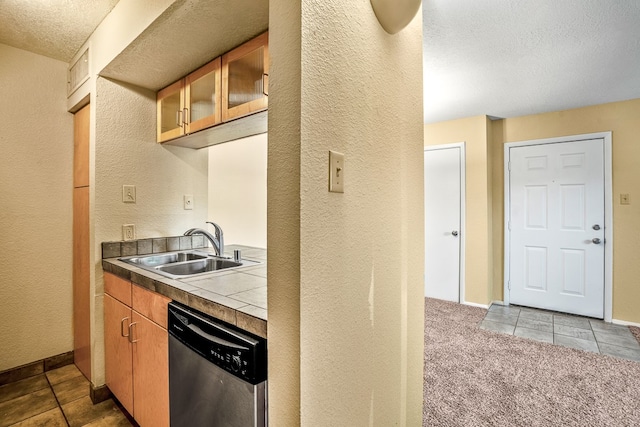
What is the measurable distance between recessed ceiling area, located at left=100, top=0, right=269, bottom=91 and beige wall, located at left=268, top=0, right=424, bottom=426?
2.15ft

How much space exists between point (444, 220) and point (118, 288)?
350 centimetres

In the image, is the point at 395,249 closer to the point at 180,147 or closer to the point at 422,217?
the point at 422,217

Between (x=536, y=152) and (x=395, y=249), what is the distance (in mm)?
3303

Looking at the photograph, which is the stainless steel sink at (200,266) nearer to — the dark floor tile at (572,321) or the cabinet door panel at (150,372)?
the cabinet door panel at (150,372)

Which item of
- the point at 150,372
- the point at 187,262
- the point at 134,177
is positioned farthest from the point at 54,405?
the point at 134,177

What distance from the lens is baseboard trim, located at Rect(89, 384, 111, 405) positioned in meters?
1.82

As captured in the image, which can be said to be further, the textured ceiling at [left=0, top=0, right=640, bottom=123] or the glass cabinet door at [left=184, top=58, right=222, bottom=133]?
the glass cabinet door at [left=184, top=58, right=222, bottom=133]

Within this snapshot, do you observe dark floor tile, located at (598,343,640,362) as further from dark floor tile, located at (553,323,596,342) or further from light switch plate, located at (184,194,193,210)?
light switch plate, located at (184,194,193,210)

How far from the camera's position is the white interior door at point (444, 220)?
374 centimetres

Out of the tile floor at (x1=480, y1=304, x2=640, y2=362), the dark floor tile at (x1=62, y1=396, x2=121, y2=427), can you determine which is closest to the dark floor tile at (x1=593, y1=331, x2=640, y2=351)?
the tile floor at (x1=480, y1=304, x2=640, y2=362)

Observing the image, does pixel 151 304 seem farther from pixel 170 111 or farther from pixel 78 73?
pixel 78 73

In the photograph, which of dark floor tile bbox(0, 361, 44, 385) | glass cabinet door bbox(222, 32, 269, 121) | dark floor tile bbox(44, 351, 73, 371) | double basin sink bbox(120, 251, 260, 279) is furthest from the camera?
dark floor tile bbox(44, 351, 73, 371)

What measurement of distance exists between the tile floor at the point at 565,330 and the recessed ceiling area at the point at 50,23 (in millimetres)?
3905

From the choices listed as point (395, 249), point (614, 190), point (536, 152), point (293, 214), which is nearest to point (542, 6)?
point (395, 249)
